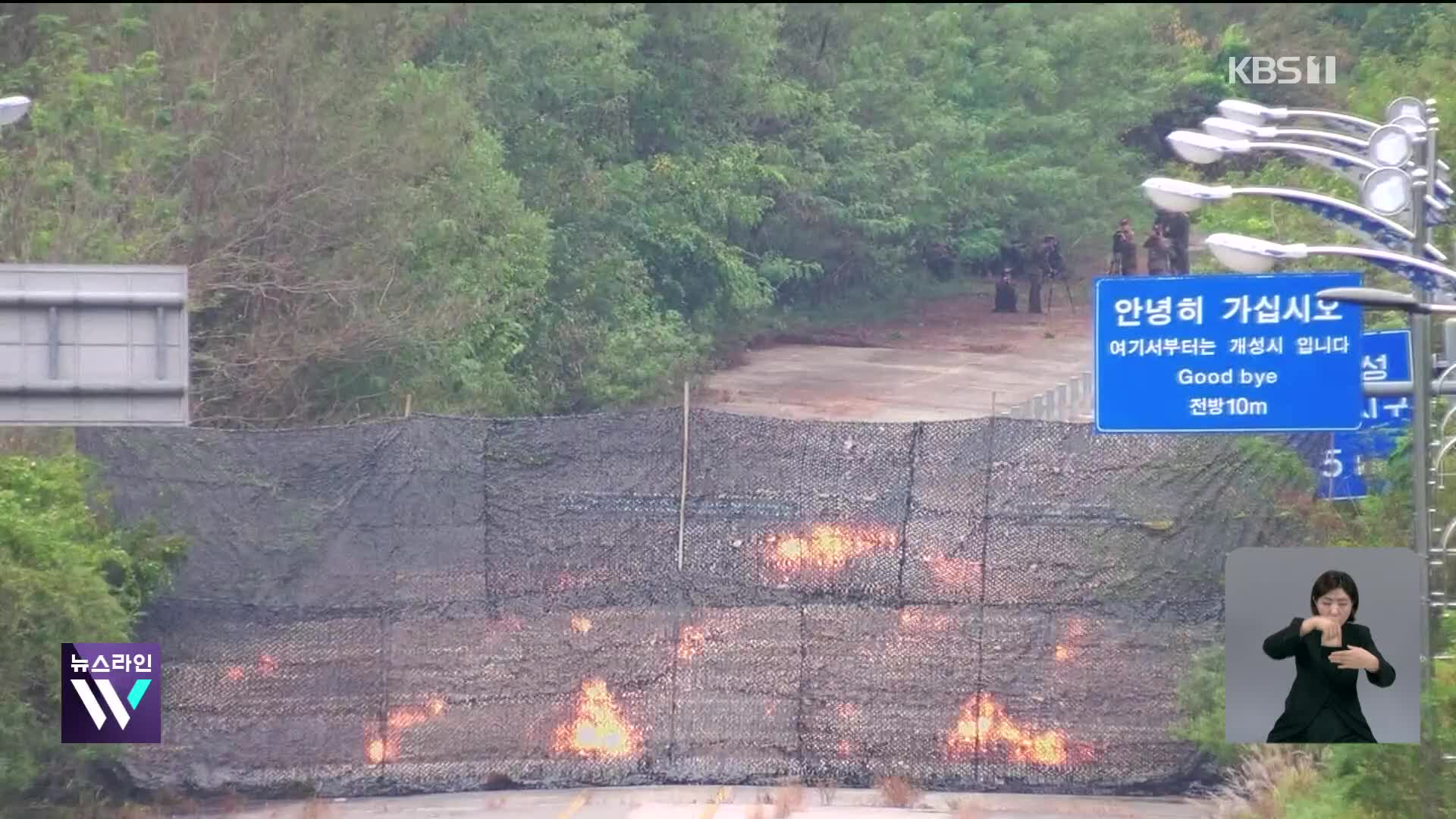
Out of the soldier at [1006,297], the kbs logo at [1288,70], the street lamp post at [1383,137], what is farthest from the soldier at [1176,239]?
the street lamp post at [1383,137]

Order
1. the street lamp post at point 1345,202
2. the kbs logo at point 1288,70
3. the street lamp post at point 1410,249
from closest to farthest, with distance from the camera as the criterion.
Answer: the street lamp post at point 1410,249
the street lamp post at point 1345,202
the kbs logo at point 1288,70

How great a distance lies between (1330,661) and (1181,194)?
10.7ft

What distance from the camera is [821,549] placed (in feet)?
48.7

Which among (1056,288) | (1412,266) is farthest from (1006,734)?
(1056,288)

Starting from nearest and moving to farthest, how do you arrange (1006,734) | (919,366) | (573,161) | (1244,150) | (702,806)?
(1244,150) → (702,806) → (1006,734) → (573,161) → (919,366)

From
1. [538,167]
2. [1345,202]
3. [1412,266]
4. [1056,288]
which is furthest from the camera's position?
[1056,288]

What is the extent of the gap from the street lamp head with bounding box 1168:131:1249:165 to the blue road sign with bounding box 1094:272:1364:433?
0.90 metres

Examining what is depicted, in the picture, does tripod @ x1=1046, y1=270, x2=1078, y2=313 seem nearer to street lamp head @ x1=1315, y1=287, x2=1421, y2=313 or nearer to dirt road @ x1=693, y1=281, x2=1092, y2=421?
dirt road @ x1=693, y1=281, x2=1092, y2=421

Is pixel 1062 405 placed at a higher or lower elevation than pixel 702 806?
higher

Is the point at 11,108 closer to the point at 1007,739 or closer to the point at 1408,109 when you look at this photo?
the point at 1007,739

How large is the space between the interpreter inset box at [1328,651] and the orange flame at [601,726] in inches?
184

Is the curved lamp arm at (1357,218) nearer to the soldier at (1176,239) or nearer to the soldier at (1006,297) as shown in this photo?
the soldier at (1176,239)

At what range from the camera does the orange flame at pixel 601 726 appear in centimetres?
1466

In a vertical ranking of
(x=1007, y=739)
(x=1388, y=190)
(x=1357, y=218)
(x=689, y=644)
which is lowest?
(x=1007, y=739)
